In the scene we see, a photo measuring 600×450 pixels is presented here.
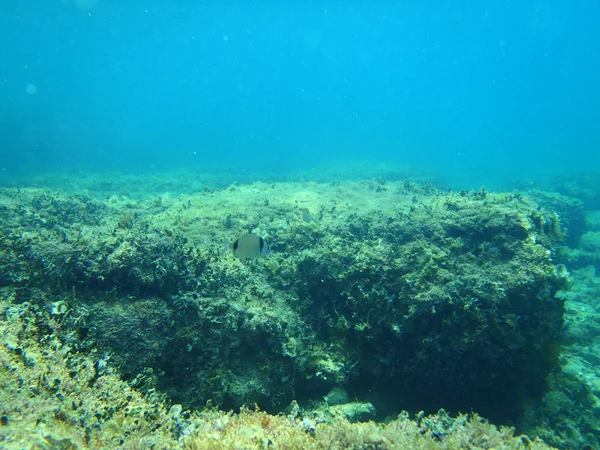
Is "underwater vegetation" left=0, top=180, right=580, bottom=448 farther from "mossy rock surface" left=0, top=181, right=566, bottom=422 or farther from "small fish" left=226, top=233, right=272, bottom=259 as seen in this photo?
"small fish" left=226, top=233, right=272, bottom=259

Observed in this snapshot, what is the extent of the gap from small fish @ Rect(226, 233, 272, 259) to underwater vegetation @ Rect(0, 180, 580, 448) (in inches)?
39.1

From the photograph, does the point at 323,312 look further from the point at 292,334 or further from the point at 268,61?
the point at 268,61

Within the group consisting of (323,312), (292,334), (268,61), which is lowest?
(292,334)

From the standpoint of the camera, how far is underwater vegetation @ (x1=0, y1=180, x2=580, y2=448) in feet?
8.80

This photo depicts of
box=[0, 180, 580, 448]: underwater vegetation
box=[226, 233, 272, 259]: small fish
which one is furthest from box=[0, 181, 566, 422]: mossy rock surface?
box=[226, 233, 272, 259]: small fish

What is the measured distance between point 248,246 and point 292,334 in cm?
167

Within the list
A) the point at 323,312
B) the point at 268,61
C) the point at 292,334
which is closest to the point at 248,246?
the point at 292,334

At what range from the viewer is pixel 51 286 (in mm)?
3838

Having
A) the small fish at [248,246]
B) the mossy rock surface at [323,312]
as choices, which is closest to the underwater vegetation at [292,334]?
the mossy rock surface at [323,312]

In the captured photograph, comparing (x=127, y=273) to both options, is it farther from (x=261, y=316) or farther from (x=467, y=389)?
(x=467, y=389)

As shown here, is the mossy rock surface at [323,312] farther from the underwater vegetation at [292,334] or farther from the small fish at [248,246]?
the small fish at [248,246]

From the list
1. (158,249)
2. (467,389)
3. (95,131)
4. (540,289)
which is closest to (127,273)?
(158,249)

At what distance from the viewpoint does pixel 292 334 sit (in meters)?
4.53

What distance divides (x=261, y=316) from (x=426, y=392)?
266 cm
